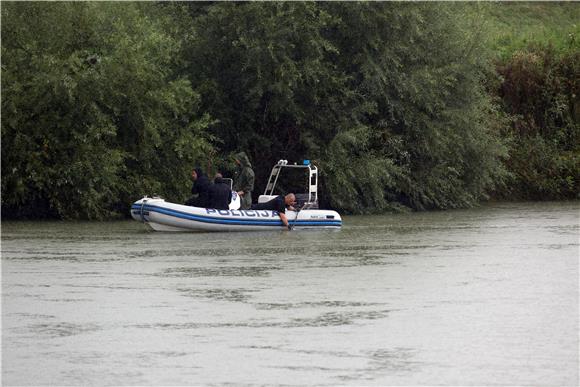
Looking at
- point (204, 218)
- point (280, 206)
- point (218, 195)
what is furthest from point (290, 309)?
point (280, 206)

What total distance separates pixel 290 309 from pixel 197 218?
11.4m

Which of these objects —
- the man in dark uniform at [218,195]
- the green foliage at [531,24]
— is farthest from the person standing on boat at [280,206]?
the green foliage at [531,24]

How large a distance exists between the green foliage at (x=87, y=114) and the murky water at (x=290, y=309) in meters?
3.64

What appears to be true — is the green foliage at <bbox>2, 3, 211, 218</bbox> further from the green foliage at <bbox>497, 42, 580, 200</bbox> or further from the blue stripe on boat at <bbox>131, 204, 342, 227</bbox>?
the green foliage at <bbox>497, 42, 580, 200</bbox>

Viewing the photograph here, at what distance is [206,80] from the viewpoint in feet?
116

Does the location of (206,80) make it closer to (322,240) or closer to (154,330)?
(322,240)

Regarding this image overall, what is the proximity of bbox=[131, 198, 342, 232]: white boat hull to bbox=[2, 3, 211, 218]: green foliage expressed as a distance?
316 cm

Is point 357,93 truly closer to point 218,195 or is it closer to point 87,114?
point 87,114

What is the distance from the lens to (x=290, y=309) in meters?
16.5

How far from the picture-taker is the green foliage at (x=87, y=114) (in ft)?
101

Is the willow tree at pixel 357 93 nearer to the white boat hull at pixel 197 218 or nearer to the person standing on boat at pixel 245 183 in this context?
the person standing on boat at pixel 245 183

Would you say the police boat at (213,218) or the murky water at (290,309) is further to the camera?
the police boat at (213,218)

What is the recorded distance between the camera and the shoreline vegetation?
31219mm

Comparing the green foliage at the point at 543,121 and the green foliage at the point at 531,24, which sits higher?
the green foliage at the point at 531,24
